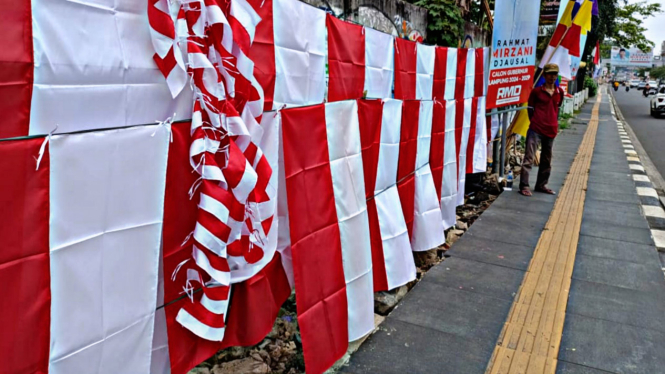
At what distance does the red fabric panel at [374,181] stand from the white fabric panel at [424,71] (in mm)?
1238

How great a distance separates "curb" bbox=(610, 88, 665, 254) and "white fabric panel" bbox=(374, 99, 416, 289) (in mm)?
3189

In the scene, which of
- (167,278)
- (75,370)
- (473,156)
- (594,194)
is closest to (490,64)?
(473,156)

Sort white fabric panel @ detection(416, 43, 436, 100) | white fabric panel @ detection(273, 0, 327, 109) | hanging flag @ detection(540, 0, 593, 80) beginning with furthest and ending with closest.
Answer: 1. hanging flag @ detection(540, 0, 593, 80)
2. white fabric panel @ detection(416, 43, 436, 100)
3. white fabric panel @ detection(273, 0, 327, 109)

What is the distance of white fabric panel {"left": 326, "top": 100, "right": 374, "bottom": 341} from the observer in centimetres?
317

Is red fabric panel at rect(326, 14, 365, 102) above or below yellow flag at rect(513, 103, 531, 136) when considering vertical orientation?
above

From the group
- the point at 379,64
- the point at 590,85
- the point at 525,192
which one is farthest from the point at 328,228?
the point at 590,85

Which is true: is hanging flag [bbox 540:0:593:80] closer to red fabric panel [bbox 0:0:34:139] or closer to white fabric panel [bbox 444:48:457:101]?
white fabric panel [bbox 444:48:457:101]

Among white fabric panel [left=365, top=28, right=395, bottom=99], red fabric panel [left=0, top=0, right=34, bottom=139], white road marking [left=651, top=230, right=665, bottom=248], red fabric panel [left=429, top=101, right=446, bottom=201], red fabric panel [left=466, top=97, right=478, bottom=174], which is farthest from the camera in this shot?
red fabric panel [left=466, top=97, right=478, bottom=174]

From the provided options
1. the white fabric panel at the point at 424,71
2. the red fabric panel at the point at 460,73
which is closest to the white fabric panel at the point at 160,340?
the white fabric panel at the point at 424,71

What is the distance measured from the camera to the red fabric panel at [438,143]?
512 cm

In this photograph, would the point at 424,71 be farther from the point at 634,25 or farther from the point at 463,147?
the point at 634,25

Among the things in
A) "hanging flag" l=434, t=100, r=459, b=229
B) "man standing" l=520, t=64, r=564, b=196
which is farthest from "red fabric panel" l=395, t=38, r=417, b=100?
"man standing" l=520, t=64, r=564, b=196

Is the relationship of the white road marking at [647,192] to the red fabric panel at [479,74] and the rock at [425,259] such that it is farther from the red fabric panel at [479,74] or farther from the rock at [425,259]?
the rock at [425,259]

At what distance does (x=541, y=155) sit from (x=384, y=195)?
418cm
